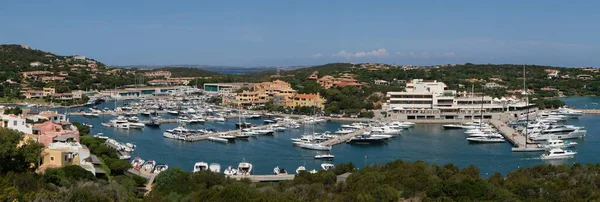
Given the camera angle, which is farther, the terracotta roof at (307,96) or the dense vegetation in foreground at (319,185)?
the terracotta roof at (307,96)

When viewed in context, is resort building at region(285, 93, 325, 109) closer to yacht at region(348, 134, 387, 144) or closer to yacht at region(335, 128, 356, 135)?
yacht at region(335, 128, 356, 135)

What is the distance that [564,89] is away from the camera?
1811 inches

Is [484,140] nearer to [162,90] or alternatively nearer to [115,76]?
[162,90]

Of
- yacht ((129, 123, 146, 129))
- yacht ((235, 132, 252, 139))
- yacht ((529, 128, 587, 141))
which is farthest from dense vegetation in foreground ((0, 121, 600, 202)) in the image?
yacht ((129, 123, 146, 129))

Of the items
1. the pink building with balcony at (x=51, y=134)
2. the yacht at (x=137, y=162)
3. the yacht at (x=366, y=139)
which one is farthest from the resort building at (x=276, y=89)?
the pink building with balcony at (x=51, y=134)

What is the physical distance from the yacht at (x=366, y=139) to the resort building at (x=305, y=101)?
32.7 feet

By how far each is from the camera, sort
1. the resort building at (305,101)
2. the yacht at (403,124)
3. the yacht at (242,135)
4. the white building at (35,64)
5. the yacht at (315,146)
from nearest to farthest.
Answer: the yacht at (315,146) → the yacht at (242,135) → the yacht at (403,124) → the resort building at (305,101) → the white building at (35,64)

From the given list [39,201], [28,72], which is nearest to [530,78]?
[28,72]

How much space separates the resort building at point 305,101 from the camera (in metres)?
33.6

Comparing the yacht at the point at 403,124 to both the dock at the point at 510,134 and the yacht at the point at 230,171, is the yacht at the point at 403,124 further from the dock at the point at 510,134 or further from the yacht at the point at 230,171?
the yacht at the point at 230,171

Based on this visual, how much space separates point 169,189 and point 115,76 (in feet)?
144

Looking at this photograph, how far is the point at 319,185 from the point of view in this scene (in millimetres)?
10984

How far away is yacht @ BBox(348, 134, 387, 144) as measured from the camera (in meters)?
22.8

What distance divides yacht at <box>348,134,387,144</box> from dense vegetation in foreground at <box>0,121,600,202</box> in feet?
30.8
